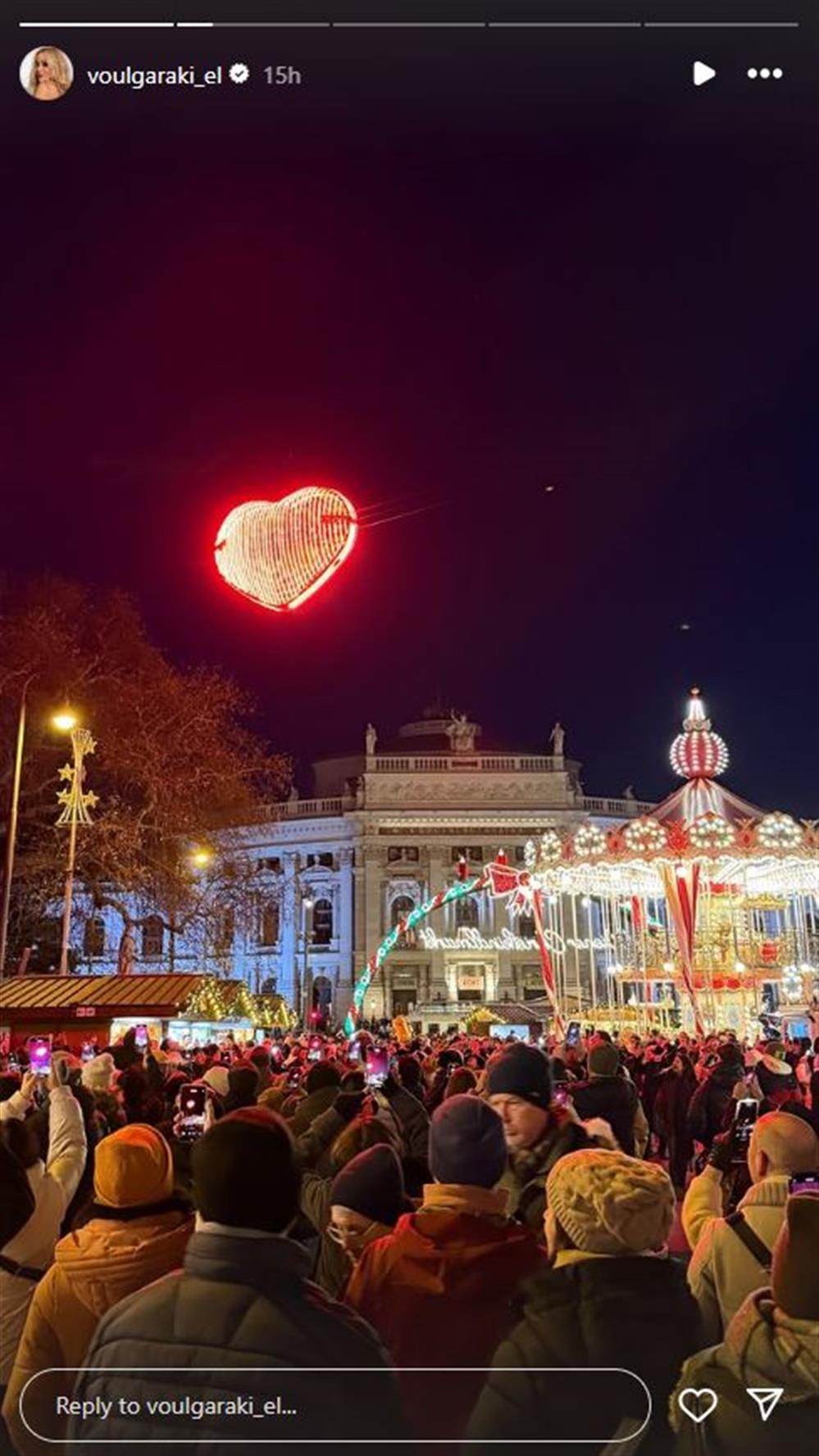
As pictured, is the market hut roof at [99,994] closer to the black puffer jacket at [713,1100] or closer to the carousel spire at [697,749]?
the black puffer jacket at [713,1100]

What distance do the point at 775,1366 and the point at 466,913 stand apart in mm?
53015

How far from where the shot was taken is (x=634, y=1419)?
81.7 inches

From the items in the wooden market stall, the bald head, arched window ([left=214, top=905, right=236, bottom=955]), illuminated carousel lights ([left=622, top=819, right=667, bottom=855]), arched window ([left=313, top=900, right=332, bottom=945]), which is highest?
arched window ([left=313, top=900, right=332, bottom=945])

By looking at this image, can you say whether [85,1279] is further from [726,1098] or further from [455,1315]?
[726,1098]

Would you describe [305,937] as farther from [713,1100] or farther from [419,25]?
[419,25]

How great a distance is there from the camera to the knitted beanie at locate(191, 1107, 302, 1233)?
201 cm

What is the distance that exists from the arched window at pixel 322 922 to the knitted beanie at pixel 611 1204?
54083mm

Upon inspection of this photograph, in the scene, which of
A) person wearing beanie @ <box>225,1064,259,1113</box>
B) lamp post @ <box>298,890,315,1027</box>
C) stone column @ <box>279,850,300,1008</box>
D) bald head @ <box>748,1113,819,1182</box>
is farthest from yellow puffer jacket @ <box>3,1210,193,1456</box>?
stone column @ <box>279,850,300,1008</box>

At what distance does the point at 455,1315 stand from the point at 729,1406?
1.91ft

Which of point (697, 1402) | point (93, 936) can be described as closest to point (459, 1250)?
point (697, 1402)

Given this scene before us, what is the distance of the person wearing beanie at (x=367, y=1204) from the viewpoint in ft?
10.9

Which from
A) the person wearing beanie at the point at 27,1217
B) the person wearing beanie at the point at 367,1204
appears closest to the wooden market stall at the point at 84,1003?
the person wearing beanie at the point at 27,1217

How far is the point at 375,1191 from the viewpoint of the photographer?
10.9ft

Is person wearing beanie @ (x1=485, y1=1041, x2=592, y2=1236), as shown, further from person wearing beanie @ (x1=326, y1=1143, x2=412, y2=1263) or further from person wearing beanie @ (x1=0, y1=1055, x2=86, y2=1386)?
person wearing beanie @ (x1=0, y1=1055, x2=86, y2=1386)
